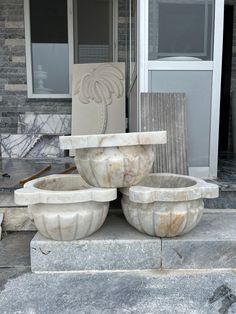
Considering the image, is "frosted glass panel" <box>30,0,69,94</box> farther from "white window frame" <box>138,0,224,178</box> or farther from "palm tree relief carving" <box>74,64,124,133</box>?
"white window frame" <box>138,0,224,178</box>

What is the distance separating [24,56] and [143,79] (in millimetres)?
2463

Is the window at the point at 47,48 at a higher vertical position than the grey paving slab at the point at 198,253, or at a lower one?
higher

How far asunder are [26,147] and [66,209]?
2655mm

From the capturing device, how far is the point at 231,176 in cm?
277

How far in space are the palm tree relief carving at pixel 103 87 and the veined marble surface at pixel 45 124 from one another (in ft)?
1.43

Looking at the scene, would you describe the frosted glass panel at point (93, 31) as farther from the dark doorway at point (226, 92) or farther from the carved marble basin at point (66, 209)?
the carved marble basin at point (66, 209)

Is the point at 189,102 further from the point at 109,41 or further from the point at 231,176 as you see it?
the point at 109,41

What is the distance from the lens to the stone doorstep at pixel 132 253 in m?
1.86

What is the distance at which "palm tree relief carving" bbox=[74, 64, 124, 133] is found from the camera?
13.5ft

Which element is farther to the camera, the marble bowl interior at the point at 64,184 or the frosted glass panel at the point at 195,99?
the frosted glass panel at the point at 195,99

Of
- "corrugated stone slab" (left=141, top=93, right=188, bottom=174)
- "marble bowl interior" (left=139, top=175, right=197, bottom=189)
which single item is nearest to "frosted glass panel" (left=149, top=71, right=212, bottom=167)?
"corrugated stone slab" (left=141, top=93, right=188, bottom=174)

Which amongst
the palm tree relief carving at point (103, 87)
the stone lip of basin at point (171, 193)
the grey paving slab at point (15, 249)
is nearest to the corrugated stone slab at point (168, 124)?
the stone lip of basin at point (171, 193)

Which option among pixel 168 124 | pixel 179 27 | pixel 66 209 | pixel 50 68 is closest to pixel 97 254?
pixel 66 209

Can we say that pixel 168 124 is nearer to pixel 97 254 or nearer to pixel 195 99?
pixel 195 99
